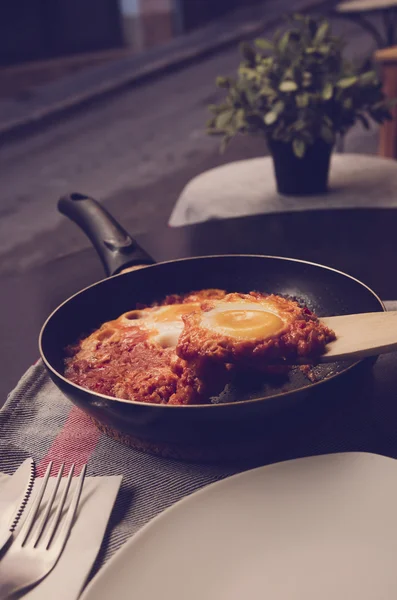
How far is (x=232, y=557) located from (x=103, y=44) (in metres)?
9.44

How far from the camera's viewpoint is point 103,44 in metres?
8.94

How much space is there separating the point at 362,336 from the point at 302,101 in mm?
1082

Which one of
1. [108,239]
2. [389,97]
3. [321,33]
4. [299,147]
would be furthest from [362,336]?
[389,97]

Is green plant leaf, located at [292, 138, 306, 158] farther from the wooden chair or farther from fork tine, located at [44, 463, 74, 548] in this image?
the wooden chair

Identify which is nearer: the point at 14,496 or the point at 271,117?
the point at 14,496

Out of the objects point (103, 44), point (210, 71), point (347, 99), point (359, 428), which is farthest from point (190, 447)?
point (103, 44)

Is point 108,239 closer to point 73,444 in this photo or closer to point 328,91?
point 73,444

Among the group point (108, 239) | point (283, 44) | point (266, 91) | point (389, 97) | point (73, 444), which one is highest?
point (283, 44)

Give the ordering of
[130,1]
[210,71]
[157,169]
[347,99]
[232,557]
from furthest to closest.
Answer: [130,1] → [210,71] → [157,169] → [347,99] → [232,557]

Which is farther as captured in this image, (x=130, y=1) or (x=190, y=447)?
(x=130, y=1)

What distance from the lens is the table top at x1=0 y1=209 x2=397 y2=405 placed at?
986 mm

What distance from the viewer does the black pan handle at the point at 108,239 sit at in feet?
3.15

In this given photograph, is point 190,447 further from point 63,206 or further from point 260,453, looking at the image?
point 63,206

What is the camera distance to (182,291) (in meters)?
0.97
